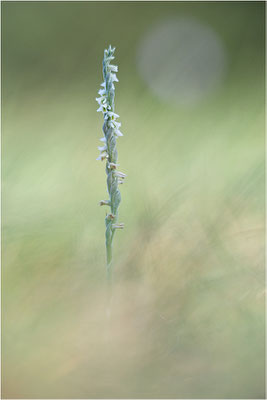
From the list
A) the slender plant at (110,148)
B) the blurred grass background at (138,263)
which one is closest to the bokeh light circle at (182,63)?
the blurred grass background at (138,263)

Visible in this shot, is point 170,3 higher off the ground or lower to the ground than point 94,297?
higher

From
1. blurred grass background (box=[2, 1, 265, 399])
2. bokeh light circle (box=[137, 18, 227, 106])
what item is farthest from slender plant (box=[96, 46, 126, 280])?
bokeh light circle (box=[137, 18, 227, 106])

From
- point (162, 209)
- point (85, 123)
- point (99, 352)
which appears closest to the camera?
point (99, 352)

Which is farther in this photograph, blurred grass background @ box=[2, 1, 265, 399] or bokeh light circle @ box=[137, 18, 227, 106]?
bokeh light circle @ box=[137, 18, 227, 106]

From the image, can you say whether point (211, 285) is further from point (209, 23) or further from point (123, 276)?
point (209, 23)

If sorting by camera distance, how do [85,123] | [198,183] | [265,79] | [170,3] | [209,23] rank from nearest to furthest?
1. [198,183]
2. [85,123]
3. [265,79]
4. [209,23]
5. [170,3]

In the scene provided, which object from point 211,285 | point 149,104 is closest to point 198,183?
point 149,104

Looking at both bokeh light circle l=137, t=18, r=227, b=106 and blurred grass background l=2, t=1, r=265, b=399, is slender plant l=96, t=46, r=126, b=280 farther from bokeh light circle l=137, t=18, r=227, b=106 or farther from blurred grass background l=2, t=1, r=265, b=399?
bokeh light circle l=137, t=18, r=227, b=106
